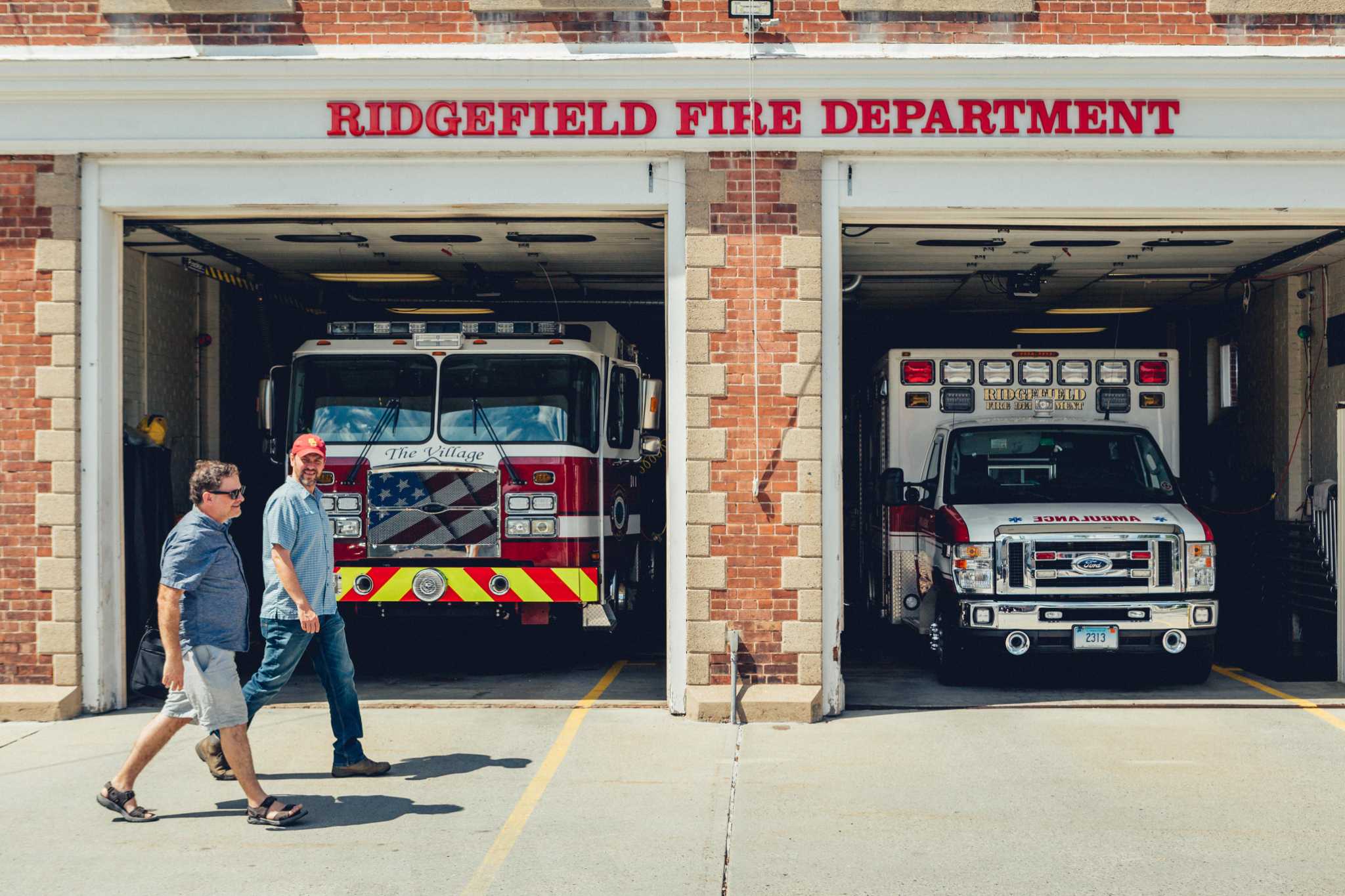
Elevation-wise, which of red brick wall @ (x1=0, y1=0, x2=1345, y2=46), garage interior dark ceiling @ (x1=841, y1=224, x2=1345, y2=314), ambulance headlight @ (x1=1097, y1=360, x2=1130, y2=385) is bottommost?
ambulance headlight @ (x1=1097, y1=360, x2=1130, y2=385)

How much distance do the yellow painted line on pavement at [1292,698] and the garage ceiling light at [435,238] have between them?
7888 mm

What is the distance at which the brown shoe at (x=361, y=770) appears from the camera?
7.88 m

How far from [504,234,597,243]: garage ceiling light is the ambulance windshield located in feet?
12.9

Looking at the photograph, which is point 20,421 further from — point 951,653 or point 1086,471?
point 1086,471

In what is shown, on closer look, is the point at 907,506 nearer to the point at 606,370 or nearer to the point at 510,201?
the point at 606,370

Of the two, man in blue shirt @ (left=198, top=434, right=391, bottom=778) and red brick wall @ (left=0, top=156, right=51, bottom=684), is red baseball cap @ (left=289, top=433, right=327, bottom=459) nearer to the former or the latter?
man in blue shirt @ (left=198, top=434, right=391, bottom=778)

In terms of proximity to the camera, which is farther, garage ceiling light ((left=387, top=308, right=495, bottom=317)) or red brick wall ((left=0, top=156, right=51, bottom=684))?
garage ceiling light ((left=387, top=308, right=495, bottom=317))

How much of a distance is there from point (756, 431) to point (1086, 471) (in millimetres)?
3616

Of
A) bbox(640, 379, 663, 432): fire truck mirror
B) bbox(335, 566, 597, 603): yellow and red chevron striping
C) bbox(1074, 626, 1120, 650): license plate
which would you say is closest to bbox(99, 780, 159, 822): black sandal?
bbox(335, 566, 597, 603): yellow and red chevron striping

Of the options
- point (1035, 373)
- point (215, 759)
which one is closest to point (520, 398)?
point (215, 759)

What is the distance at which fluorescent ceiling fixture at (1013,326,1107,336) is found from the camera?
17781 mm

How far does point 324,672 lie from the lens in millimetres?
7691

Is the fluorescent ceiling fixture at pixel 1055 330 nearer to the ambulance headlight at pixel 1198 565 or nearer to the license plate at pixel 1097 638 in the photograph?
the ambulance headlight at pixel 1198 565

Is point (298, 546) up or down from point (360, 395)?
down
